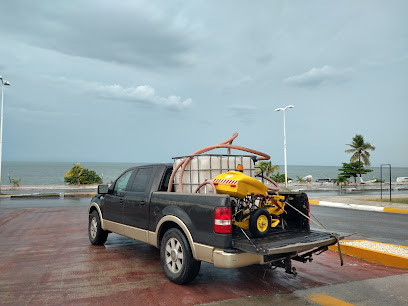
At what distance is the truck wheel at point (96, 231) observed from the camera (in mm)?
7406

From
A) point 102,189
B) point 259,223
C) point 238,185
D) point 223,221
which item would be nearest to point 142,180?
point 102,189

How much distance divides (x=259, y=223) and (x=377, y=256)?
319cm

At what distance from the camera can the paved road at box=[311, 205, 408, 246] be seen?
340 inches

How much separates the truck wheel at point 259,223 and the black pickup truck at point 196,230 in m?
0.10

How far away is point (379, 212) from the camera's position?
14508mm

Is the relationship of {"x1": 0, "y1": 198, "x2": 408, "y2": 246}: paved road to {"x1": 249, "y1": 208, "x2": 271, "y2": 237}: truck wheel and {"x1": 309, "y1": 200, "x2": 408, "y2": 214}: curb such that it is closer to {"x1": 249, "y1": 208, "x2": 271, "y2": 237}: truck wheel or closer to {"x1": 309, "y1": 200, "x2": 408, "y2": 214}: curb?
{"x1": 309, "y1": 200, "x2": 408, "y2": 214}: curb

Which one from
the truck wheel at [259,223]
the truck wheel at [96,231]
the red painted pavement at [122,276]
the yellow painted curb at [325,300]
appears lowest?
the red painted pavement at [122,276]

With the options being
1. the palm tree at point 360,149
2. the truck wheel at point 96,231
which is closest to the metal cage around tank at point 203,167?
the truck wheel at point 96,231

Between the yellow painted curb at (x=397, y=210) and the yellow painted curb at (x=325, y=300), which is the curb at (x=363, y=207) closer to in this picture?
the yellow painted curb at (x=397, y=210)

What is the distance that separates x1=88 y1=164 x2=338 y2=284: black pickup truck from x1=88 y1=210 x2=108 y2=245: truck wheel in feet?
2.81

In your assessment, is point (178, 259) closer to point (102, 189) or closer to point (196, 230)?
→ point (196, 230)

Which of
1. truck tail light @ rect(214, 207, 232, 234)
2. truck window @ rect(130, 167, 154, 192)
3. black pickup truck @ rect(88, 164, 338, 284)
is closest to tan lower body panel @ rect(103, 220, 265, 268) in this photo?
black pickup truck @ rect(88, 164, 338, 284)

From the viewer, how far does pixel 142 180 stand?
6254 millimetres

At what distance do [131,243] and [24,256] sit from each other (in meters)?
2.25
